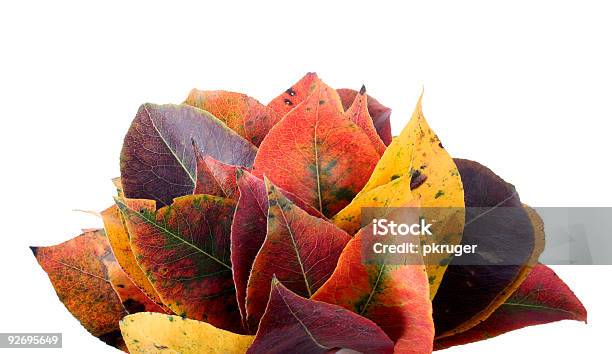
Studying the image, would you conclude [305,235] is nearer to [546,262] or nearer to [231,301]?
[231,301]

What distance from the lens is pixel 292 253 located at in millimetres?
605

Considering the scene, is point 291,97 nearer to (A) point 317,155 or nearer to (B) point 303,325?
(A) point 317,155

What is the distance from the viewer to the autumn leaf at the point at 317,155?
2.22 feet

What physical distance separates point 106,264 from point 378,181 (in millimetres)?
244

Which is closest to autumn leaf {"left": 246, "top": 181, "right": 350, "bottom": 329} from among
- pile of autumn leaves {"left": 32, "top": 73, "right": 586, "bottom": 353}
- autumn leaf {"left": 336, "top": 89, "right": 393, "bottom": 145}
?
pile of autumn leaves {"left": 32, "top": 73, "right": 586, "bottom": 353}

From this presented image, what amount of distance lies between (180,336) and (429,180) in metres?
0.22

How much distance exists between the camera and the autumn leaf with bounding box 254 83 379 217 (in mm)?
676

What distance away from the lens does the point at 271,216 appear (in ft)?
1.91

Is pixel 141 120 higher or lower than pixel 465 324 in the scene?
higher

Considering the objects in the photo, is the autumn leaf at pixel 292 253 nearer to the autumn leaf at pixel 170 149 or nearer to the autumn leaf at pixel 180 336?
the autumn leaf at pixel 180 336

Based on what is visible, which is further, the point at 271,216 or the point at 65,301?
the point at 65,301

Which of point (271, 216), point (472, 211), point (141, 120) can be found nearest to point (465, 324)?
point (472, 211)

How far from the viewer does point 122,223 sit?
0.68 meters

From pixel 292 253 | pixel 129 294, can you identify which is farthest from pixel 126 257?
pixel 292 253
